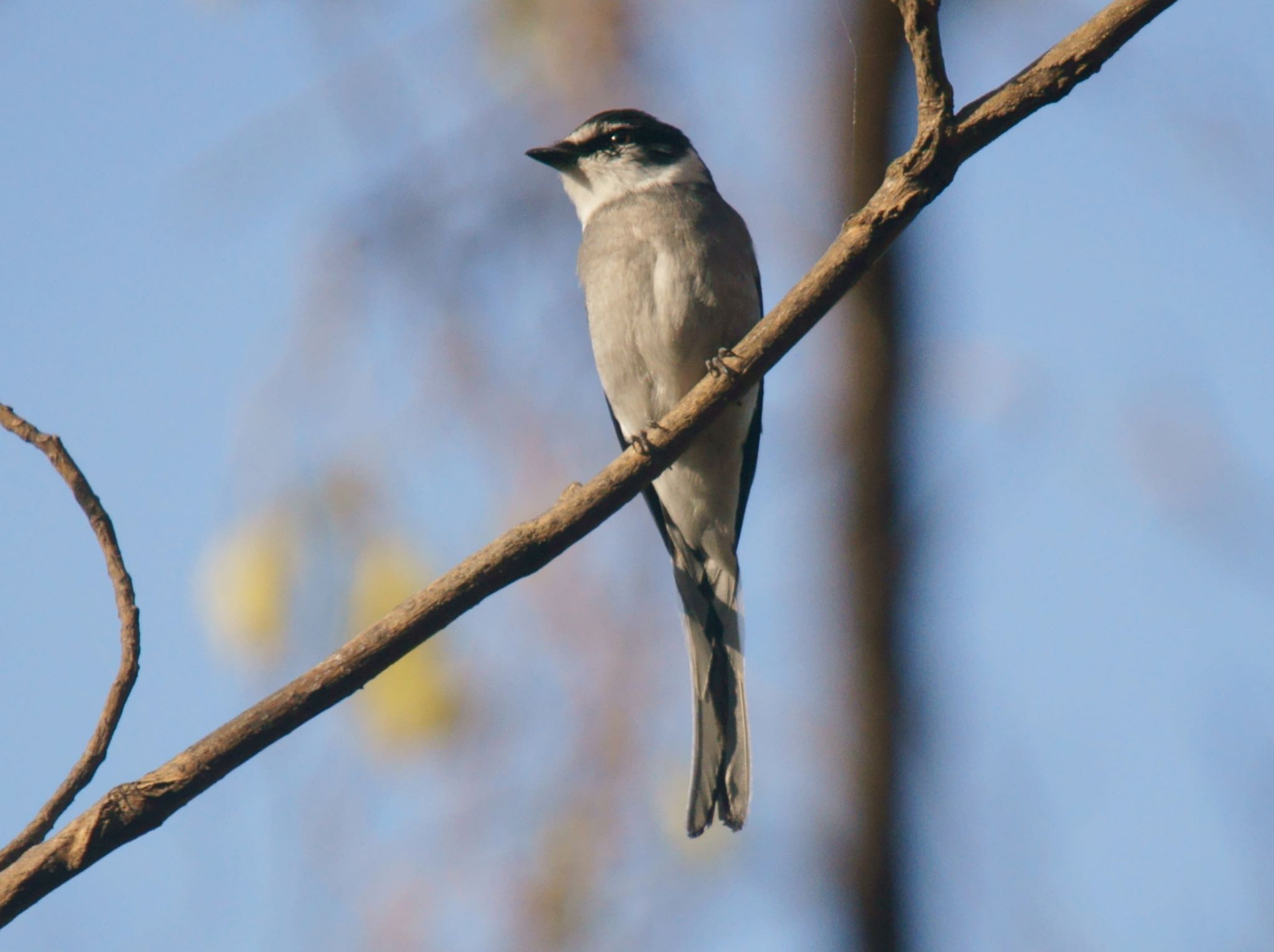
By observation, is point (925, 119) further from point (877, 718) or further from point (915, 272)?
point (877, 718)

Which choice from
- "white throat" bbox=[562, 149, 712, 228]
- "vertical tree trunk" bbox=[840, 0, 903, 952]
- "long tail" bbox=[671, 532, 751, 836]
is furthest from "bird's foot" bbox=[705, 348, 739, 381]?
"white throat" bbox=[562, 149, 712, 228]

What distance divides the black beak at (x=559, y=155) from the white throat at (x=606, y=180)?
0.04 metres

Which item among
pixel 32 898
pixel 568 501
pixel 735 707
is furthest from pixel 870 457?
pixel 32 898

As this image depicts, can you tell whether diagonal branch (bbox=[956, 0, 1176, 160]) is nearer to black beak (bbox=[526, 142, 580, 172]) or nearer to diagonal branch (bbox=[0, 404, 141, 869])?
diagonal branch (bbox=[0, 404, 141, 869])

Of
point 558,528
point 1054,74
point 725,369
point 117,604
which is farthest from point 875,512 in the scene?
point 117,604

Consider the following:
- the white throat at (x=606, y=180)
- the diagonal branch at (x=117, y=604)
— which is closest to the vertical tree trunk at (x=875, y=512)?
the white throat at (x=606, y=180)

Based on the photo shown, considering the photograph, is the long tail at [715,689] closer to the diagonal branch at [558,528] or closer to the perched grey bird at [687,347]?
the perched grey bird at [687,347]

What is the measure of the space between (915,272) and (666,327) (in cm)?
83

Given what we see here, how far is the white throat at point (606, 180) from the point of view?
4719 millimetres

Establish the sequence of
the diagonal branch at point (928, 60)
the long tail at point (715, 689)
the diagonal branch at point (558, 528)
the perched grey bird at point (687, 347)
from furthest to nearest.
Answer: the perched grey bird at point (687, 347) < the long tail at point (715, 689) < the diagonal branch at point (928, 60) < the diagonal branch at point (558, 528)

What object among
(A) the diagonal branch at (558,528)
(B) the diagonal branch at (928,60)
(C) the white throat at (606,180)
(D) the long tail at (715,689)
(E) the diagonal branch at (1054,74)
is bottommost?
(D) the long tail at (715,689)

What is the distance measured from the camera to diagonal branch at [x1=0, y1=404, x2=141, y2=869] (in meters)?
2.12

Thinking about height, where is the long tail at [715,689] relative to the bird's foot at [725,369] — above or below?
A: below

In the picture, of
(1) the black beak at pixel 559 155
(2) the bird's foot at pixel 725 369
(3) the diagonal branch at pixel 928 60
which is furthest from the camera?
(1) the black beak at pixel 559 155
